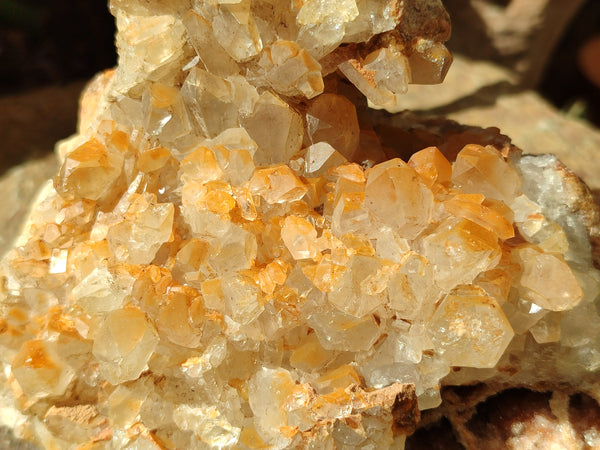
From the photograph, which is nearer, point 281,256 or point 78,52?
point 281,256

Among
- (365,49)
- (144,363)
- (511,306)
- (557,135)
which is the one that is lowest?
(557,135)

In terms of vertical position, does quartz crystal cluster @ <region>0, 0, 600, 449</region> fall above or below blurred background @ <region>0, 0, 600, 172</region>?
above

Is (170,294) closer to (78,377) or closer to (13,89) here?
(78,377)

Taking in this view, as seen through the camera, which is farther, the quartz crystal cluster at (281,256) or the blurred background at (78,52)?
the blurred background at (78,52)

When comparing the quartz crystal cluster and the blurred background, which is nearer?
the quartz crystal cluster

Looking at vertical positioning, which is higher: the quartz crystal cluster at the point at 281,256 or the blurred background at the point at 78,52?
the quartz crystal cluster at the point at 281,256

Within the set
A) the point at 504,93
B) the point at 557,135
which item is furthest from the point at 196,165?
the point at 504,93

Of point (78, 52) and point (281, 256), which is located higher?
point (281, 256)

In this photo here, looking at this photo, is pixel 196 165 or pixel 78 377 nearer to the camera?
pixel 196 165
